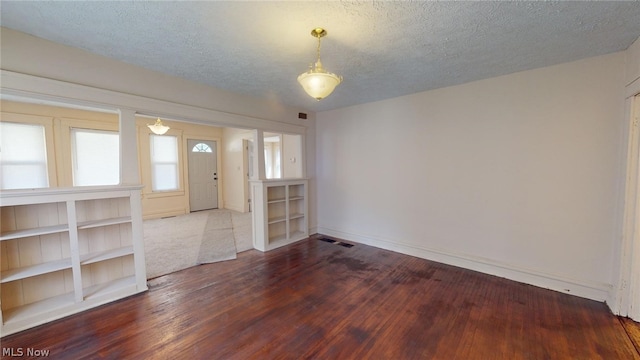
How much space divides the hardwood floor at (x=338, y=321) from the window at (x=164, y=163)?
4216mm

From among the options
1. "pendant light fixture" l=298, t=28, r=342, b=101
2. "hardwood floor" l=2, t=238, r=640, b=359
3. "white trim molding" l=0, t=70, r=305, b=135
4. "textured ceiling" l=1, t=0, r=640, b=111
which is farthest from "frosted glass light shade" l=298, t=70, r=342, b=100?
"hardwood floor" l=2, t=238, r=640, b=359

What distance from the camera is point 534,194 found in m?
2.91

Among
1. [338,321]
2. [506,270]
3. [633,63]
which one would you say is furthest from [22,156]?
[633,63]

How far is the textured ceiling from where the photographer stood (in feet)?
5.80

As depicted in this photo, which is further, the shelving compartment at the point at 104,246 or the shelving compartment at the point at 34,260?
the shelving compartment at the point at 104,246

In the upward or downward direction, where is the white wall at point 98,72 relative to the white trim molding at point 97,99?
upward

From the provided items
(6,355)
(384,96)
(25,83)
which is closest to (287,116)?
(384,96)

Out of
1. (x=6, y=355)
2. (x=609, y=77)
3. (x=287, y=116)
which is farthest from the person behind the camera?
(x=287, y=116)

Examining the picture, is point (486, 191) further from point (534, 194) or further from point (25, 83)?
point (25, 83)

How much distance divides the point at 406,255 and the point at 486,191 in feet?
4.89

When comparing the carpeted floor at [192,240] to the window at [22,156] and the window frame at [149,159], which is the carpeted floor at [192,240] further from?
the window at [22,156]

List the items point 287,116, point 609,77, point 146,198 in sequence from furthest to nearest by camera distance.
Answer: point 146,198
point 287,116
point 609,77

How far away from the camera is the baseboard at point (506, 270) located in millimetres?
2621

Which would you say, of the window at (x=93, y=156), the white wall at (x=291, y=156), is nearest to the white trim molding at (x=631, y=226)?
the white wall at (x=291, y=156)
